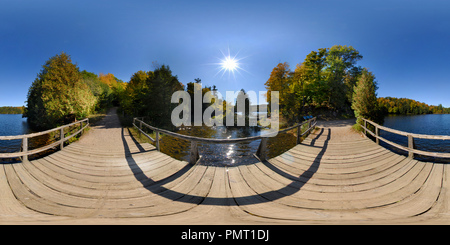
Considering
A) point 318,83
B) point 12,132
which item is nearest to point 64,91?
point 12,132

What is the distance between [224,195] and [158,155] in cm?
343

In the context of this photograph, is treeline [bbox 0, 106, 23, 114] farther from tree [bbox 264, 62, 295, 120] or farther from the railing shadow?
the railing shadow

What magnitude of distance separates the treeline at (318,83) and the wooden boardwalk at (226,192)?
1596 cm

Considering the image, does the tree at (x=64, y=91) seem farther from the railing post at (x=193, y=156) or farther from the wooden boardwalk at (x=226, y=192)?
the railing post at (x=193, y=156)

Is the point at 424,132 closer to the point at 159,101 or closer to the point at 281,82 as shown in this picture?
the point at 281,82

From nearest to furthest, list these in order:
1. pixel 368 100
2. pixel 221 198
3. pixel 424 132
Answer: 1. pixel 221 198
2. pixel 368 100
3. pixel 424 132

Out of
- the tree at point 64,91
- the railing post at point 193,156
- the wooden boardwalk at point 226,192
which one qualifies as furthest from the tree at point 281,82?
the tree at point 64,91

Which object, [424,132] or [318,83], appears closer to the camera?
[424,132]

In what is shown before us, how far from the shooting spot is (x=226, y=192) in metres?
2.84

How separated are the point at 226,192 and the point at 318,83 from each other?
2211cm

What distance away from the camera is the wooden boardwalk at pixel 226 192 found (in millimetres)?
2139

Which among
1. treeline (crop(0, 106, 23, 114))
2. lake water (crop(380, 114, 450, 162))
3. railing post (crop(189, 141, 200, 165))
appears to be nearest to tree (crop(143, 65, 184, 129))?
railing post (crop(189, 141, 200, 165))

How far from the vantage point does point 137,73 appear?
947 inches

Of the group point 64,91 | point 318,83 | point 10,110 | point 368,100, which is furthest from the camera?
point 10,110
